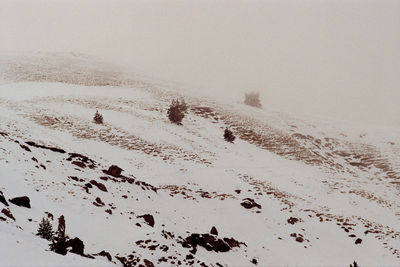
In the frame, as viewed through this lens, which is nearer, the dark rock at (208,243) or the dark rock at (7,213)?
the dark rock at (7,213)

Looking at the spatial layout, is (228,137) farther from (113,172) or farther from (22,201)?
(22,201)

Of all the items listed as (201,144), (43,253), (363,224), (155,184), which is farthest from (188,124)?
(43,253)

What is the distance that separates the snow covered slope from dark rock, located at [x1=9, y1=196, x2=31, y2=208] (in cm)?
25

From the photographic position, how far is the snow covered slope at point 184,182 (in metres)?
12.8

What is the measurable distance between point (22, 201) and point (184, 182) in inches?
524

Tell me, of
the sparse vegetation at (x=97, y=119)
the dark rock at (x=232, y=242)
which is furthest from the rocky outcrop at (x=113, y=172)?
the sparse vegetation at (x=97, y=119)

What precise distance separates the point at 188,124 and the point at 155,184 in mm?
16055

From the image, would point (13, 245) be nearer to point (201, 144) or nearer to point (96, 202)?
point (96, 202)

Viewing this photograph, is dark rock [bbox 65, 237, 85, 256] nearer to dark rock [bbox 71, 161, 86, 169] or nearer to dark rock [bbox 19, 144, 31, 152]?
dark rock [bbox 71, 161, 86, 169]

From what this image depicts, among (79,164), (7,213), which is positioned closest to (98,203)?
(79,164)

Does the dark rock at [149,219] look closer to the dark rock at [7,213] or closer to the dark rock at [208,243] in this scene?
the dark rock at [208,243]

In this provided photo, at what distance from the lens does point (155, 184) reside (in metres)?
22.6

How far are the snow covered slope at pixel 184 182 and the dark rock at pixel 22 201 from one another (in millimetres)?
254

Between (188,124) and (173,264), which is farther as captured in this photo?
(188,124)
